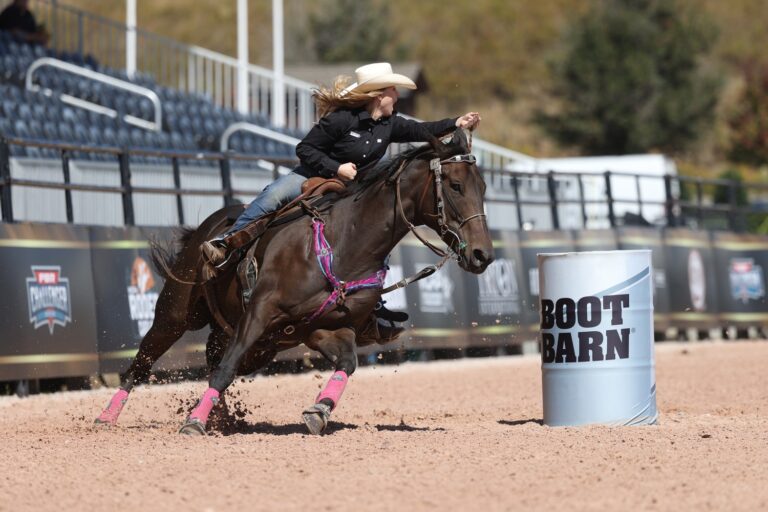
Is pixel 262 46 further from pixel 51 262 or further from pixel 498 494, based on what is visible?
pixel 498 494

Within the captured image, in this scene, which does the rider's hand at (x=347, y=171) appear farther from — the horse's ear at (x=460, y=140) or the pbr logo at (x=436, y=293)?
the pbr logo at (x=436, y=293)

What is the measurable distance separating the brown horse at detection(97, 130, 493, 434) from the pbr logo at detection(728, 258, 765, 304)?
616 inches

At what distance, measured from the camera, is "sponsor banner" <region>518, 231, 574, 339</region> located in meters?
19.1

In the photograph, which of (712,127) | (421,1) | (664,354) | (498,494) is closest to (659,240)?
(664,354)

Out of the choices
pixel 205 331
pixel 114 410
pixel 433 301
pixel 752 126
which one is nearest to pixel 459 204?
pixel 114 410

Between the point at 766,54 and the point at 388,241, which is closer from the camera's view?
the point at 388,241

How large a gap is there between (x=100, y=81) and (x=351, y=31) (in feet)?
176

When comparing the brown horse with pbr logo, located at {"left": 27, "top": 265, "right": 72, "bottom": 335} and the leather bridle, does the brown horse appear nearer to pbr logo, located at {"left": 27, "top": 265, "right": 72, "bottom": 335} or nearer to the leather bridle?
the leather bridle

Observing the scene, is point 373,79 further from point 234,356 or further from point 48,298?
point 48,298

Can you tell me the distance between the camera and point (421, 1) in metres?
112

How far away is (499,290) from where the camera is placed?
742 inches

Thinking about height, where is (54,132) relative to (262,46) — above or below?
below

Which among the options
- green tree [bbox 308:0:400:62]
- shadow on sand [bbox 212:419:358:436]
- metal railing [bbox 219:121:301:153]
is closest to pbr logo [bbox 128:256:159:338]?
shadow on sand [bbox 212:419:358:436]

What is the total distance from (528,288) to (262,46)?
79.0 metres
